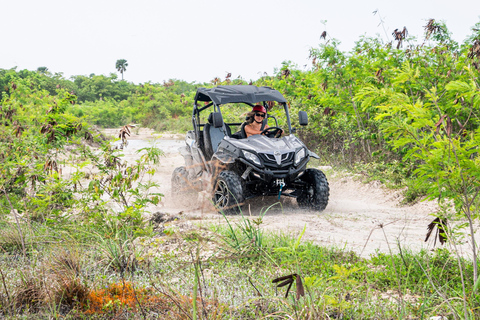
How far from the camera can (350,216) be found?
20.5 ft

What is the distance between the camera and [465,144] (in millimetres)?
2855

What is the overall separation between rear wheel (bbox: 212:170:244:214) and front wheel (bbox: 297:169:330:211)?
3.70 feet

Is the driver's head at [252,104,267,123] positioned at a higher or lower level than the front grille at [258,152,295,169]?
higher

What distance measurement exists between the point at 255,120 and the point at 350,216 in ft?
7.27

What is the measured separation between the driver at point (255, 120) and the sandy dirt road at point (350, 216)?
1150 mm

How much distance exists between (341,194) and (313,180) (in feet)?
9.09

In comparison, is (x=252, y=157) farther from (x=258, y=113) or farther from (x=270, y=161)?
(x=258, y=113)

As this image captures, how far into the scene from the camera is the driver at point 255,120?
712cm

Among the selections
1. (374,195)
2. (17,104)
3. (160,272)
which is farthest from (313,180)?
(17,104)

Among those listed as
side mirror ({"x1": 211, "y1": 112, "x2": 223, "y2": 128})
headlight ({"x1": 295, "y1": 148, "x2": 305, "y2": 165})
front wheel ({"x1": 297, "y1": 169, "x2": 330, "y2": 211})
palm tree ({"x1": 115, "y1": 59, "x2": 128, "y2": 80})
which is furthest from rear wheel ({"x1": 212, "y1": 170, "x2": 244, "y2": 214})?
palm tree ({"x1": 115, "y1": 59, "x2": 128, "y2": 80})

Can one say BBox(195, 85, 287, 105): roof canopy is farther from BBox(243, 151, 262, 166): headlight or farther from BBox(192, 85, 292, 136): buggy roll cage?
BBox(243, 151, 262, 166): headlight

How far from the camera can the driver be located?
712 cm

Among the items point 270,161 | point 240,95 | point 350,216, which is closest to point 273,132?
point 240,95

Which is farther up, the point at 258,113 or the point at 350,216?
the point at 258,113
